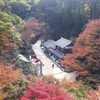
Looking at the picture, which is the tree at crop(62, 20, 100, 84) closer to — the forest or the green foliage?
the forest

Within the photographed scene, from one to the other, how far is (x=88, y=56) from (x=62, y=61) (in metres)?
4.16

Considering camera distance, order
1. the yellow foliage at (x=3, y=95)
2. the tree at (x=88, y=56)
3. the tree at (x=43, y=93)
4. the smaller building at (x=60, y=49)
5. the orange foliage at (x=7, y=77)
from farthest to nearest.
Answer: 1. the smaller building at (x=60, y=49)
2. the tree at (x=88, y=56)
3. the orange foliage at (x=7, y=77)
4. the yellow foliage at (x=3, y=95)
5. the tree at (x=43, y=93)

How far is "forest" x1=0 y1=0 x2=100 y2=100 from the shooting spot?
11062mm

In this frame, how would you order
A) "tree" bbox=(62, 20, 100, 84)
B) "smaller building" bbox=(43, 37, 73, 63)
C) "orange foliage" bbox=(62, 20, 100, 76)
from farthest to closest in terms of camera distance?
"smaller building" bbox=(43, 37, 73, 63) → "orange foliage" bbox=(62, 20, 100, 76) → "tree" bbox=(62, 20, 100, 84)

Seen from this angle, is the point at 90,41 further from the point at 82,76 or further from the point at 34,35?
the point at 34,35

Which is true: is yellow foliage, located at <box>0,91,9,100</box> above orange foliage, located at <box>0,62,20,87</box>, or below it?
below

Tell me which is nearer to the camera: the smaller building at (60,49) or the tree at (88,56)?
the tree at (88,56)

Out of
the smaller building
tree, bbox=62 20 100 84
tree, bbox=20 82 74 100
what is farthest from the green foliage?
the smaller building

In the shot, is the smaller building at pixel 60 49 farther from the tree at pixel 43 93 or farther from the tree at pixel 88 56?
the tree at pixel 43 93

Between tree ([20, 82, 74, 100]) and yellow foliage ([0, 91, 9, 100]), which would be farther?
yellow foliage ([0, 91, 9, 100])

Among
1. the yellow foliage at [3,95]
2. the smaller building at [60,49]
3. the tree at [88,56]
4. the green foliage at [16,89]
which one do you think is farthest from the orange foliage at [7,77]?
the smaller building at [60,49]

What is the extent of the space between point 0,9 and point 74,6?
24.4m

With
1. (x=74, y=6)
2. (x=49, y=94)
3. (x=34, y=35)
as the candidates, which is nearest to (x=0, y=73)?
(x=49, y=94)

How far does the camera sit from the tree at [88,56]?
18.6 m
